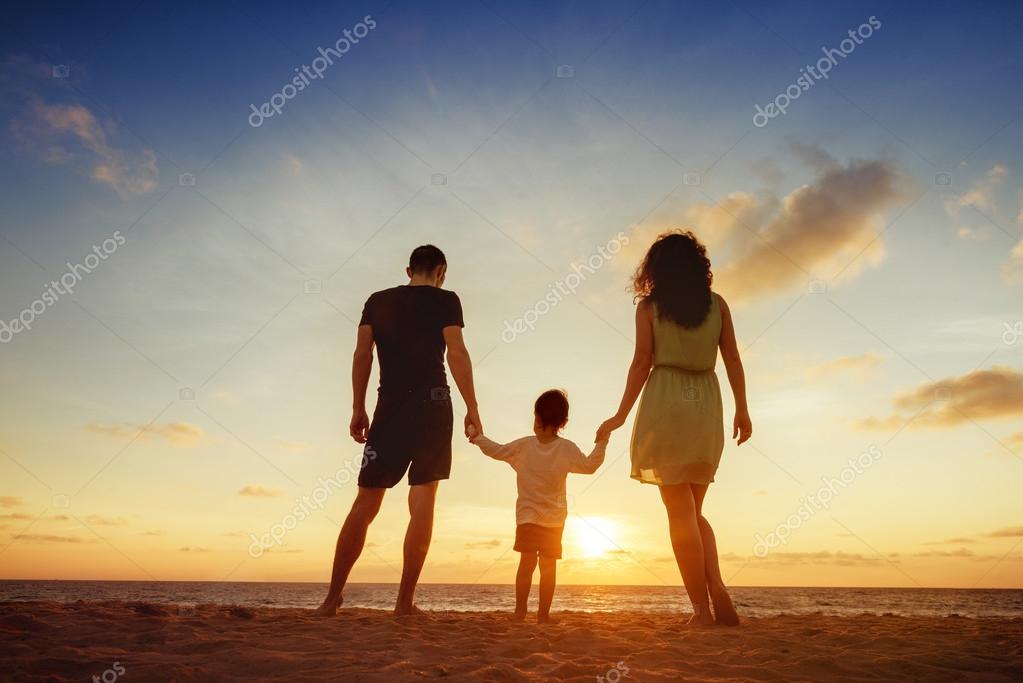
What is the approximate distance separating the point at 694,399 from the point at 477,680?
8.99 feet

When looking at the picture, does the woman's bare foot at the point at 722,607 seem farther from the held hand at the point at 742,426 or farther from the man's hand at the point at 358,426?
the man's hand at the point at 358,426

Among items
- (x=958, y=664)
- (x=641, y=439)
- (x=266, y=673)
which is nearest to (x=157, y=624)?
(x=266, y=673)

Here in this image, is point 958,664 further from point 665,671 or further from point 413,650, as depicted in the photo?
point 413,650

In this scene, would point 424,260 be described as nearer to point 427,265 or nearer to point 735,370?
point 427,265

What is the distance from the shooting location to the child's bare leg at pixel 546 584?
533 centimetres

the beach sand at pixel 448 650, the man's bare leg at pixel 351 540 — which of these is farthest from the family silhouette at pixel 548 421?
the beach sand at pixel 448 650

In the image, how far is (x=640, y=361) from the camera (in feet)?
16.9

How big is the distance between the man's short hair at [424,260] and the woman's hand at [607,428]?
76.8 inches

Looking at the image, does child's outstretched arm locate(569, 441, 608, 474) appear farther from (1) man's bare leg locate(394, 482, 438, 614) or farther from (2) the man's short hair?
(2) the man's short hair

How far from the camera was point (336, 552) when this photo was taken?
16.8 feet

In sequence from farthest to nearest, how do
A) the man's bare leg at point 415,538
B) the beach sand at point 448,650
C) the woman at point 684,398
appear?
the man's bare leg at point 415,538 → the woman at point 684,398 → the beach sand at point 448,650

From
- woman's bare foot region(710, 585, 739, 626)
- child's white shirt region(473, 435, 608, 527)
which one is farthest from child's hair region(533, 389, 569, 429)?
woman's bare foot region(710, 585, 739, 626)

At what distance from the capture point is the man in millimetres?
5117

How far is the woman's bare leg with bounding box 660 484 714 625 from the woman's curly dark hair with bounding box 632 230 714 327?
1317 millimetres
